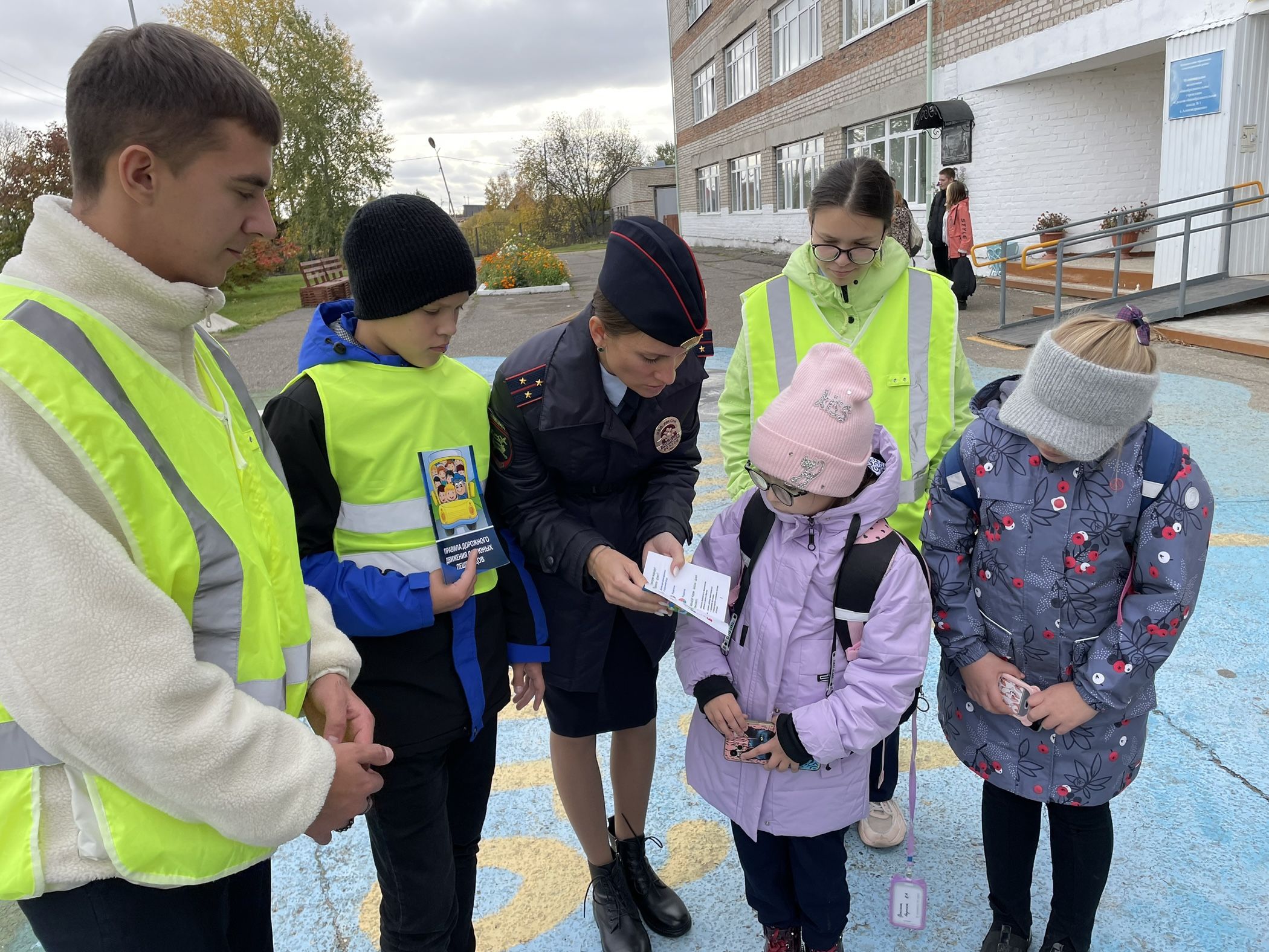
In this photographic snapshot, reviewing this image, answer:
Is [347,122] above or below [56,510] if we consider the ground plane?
above

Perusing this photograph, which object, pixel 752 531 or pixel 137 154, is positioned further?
pixel 752 531

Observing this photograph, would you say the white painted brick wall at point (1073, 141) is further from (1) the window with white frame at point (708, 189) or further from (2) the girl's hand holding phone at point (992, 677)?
(1) the window with white frame at point (708, 189)

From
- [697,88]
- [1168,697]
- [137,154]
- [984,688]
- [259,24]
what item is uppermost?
[259,24]

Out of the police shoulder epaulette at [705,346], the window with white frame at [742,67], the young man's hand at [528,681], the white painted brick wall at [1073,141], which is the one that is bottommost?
the young man's hand at [528,681]

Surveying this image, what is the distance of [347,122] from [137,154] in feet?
122

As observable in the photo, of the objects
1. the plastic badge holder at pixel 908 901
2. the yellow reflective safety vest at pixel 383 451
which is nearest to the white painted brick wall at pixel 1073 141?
the plastic badge holder at pixel 908 901

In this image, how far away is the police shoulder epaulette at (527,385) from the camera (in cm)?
199

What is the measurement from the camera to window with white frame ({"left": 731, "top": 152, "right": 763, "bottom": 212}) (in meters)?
27.3

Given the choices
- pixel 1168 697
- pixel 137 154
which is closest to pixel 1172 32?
pixel 1168 697

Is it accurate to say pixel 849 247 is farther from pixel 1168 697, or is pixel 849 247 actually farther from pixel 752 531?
pixel 1168 697

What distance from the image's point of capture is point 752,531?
2.10 metres

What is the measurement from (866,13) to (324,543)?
2003 centimetres

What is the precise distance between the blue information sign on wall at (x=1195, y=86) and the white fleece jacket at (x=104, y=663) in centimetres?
1222

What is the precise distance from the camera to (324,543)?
177 cm
